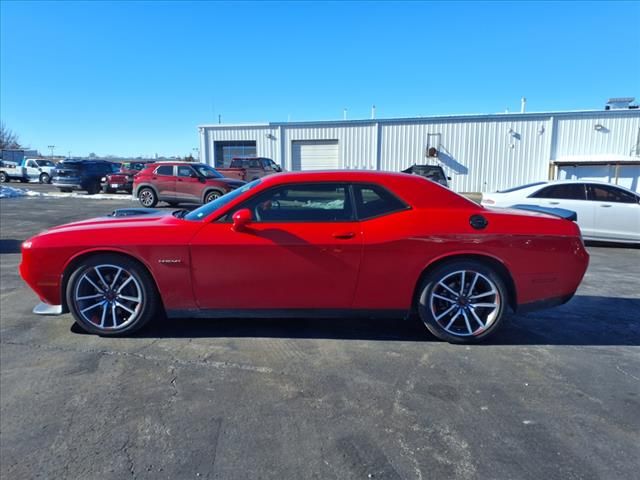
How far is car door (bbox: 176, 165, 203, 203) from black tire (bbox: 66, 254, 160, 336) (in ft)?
37.8

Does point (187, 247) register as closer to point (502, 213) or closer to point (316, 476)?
point (316, 476)

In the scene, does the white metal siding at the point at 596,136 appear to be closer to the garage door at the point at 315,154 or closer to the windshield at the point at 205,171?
the garage door at the point at 315,154

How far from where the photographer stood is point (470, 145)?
23500mm

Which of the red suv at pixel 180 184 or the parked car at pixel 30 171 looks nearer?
the red suv at pixel 180 184

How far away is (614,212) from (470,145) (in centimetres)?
1562

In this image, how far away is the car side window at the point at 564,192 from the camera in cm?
898

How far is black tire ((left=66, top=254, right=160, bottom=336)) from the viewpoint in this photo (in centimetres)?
372

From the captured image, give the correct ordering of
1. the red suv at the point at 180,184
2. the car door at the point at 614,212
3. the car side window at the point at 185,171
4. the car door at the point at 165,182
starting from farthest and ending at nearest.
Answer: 1. the car door at the point at 165,182
2. the car side window at the point at 185,171
3. the red suv at the point at 180,184
4. the car door at the point at 614,212

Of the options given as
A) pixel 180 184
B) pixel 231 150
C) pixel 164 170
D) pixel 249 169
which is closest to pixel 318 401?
pixel 180 184

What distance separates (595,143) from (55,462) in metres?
25.5

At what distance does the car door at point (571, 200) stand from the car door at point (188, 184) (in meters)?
10.6

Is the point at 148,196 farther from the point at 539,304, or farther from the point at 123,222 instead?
the point at 539,304

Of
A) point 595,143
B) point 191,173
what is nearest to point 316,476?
point 191,173

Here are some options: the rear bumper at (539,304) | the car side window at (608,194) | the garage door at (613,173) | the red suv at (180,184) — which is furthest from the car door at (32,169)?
the rear bumper at (539,304)
